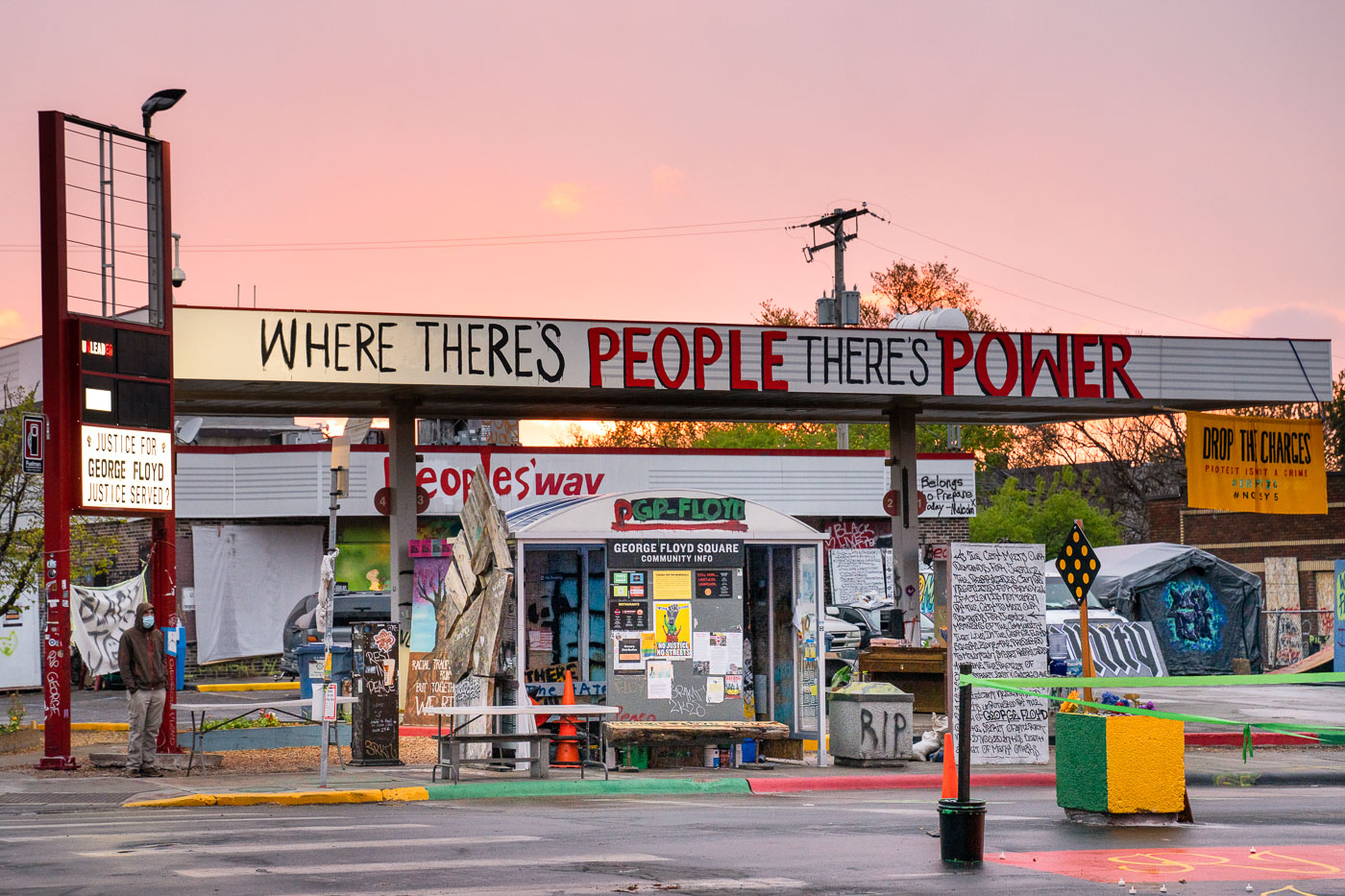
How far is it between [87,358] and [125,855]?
915 centimetres

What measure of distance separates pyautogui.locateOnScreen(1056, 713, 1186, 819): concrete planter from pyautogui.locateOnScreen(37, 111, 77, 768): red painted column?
37.3 ft

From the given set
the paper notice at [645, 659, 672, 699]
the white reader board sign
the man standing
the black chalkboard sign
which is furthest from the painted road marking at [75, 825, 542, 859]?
the white reader board sign

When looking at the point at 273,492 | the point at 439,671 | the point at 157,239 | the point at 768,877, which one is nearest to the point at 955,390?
the point at 439,671

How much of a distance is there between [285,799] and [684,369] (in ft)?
37.9

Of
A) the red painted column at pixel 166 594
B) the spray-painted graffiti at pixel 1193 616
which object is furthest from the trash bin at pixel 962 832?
the spray-painted graffiti at pixel 1193 616

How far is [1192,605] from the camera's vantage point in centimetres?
3869

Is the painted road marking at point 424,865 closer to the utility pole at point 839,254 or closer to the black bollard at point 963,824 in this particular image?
the black bollard at point 963,824

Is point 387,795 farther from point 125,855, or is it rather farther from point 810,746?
point 810,746

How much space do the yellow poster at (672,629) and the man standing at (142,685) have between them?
577 cm

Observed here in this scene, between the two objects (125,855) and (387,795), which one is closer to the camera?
(125,855)

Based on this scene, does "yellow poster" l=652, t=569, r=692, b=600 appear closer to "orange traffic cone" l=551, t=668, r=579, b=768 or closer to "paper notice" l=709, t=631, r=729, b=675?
"paper notice" l=709, t=631, r=729, b=675

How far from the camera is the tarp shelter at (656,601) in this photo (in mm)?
19422

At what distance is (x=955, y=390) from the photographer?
26906 mm

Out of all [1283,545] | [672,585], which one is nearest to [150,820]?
[672,585]
